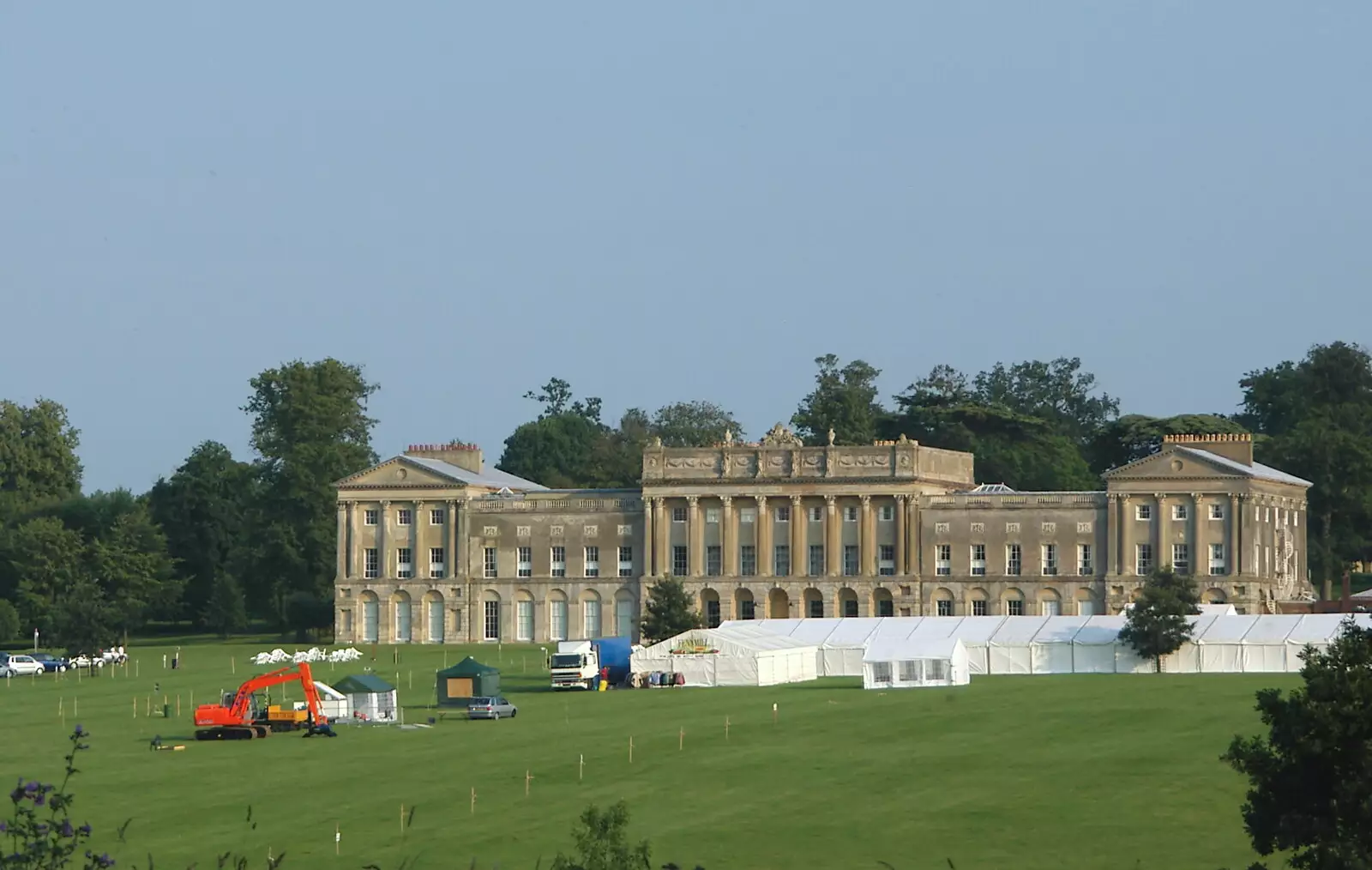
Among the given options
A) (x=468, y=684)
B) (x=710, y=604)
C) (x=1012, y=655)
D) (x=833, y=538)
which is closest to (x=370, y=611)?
(x=710, y=604)

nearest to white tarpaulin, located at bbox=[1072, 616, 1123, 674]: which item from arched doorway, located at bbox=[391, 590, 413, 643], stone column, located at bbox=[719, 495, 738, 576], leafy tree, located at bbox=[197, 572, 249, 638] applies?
stone column, located at bbox=[719, 495, 738, 576]

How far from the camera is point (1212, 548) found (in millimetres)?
104500

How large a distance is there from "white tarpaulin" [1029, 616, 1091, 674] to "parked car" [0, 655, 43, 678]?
4101cm

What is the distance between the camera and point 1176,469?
346 ft

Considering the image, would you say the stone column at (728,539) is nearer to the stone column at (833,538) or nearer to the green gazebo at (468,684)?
the stone column at (833,538)

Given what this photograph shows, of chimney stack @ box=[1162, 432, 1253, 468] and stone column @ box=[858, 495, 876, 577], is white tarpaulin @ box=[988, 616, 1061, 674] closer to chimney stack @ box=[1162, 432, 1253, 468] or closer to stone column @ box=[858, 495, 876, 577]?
chimney stack @ box=[1162, 432, 1253, 468]

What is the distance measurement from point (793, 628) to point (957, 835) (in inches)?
1689

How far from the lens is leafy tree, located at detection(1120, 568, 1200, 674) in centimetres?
8256

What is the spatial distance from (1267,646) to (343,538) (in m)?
50.3

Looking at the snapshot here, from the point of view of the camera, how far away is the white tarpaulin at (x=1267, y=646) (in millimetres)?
82562

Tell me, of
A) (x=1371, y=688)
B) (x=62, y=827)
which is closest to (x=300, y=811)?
(x=1371, y=688)

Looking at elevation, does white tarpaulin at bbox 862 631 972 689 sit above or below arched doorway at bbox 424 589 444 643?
below

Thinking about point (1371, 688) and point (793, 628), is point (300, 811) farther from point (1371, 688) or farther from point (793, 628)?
point (793, 628)

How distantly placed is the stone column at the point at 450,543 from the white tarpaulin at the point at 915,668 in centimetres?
3829
